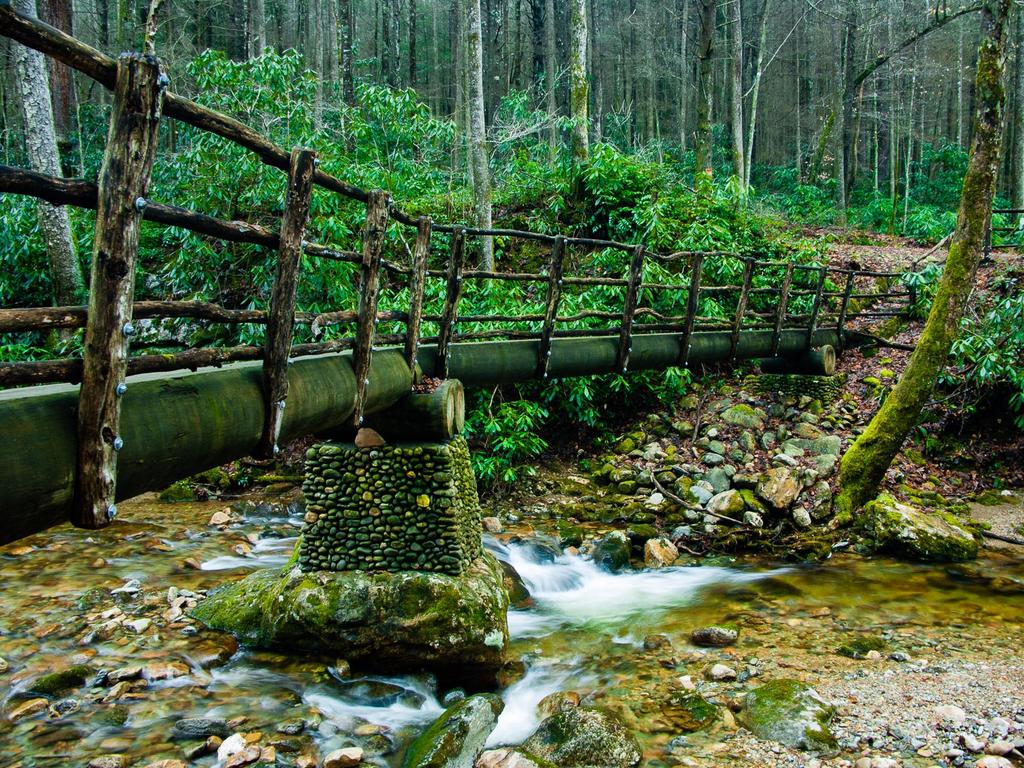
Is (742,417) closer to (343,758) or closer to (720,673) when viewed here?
(720,673)

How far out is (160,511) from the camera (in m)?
9.59

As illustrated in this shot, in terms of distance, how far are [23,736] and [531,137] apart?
21.7 meters

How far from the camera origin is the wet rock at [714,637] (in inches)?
239

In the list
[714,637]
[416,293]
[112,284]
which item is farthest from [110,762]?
[714,637]

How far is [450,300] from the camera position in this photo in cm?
611

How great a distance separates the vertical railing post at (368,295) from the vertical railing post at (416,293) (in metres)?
0.73

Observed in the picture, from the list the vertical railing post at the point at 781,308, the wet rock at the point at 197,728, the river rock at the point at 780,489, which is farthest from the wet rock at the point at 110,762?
the vertical railing post at the point at 781,308

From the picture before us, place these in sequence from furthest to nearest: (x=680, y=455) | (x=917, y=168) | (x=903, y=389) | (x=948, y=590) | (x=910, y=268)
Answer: (x=917, y=168) → (x=910, y=268) → (x=680, y=455) → (x=903, y=389) → (x=948, y=590)

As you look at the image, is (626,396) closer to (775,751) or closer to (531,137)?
(775,751)

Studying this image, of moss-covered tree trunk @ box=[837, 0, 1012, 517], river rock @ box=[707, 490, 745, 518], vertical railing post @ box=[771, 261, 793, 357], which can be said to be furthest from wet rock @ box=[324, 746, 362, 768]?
vertical railing post @ box=[771, 261, 793, 357]

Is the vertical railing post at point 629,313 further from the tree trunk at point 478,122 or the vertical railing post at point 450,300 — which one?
the tree trunk at point 478,122

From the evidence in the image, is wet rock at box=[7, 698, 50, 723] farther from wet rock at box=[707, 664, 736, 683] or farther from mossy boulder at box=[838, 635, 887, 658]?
mossy boulder at box=[838, 635, 887, 658]

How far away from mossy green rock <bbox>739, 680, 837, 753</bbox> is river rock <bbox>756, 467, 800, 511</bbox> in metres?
4.08

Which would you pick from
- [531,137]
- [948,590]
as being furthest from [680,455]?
[531,137]
